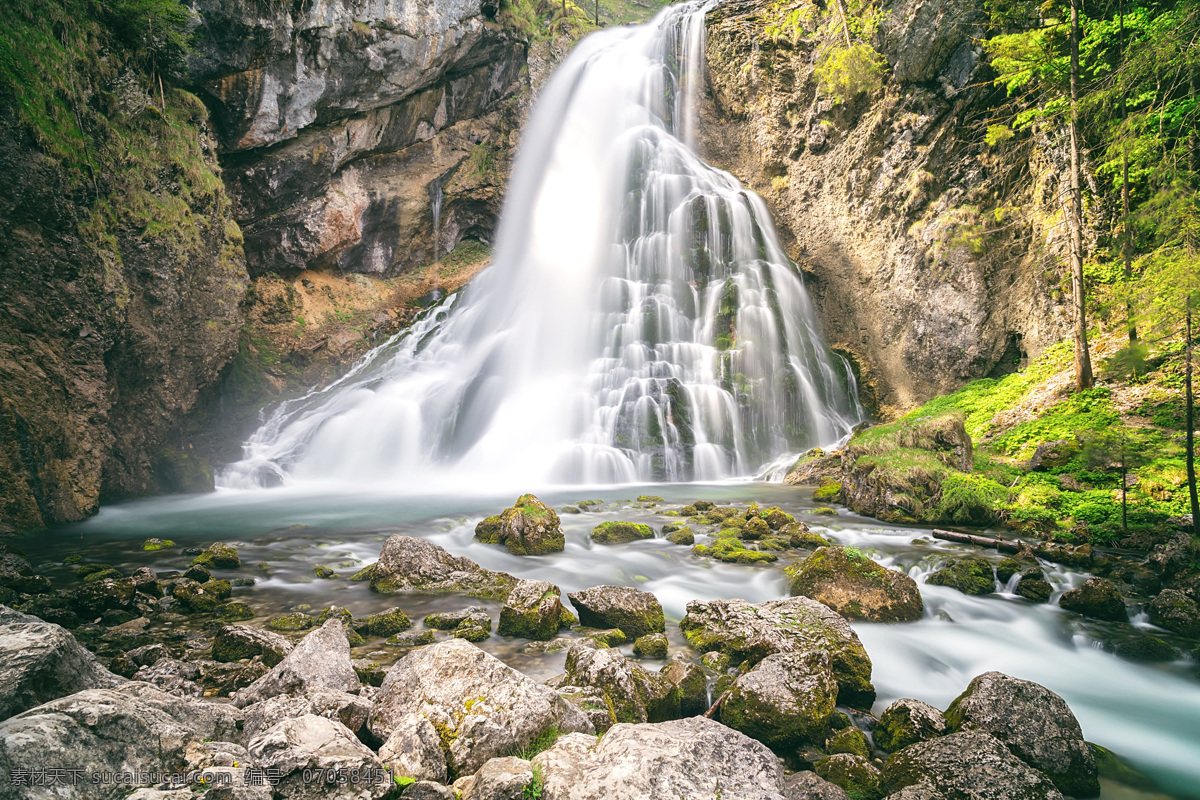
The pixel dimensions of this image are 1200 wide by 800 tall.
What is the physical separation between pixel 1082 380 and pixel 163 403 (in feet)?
70.2

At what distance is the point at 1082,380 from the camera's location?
36.9 ft

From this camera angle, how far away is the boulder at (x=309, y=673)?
3672mm

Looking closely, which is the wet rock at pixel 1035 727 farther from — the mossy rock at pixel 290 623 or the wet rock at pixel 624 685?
the mossy rock at pixel 290 623

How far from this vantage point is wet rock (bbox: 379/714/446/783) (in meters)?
2.83

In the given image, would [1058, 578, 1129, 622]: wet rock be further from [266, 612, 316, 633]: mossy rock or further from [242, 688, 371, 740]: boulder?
[266, 612, 316, 633]: mossy rock

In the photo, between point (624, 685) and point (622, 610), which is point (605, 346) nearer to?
point (622, 610)

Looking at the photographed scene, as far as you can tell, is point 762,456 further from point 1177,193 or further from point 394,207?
point 394,207

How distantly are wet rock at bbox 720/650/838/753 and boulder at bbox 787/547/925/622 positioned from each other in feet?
6.41

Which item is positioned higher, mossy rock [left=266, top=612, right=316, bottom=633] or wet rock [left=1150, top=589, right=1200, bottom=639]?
mossy rock [left=266, top=612, right=316, bottom=633]

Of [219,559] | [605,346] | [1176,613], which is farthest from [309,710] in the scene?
[605,346]

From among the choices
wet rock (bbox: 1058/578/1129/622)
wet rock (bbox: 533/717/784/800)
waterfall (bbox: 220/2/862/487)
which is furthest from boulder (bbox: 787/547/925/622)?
waterfall (bbox: 220/2/862/487)

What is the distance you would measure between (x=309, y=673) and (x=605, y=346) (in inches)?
684

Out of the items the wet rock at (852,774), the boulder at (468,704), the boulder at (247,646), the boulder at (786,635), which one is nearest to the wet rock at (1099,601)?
the boulder at (786,635)

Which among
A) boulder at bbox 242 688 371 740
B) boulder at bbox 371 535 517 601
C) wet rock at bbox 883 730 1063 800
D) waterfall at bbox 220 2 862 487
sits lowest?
wet rock at bbox 883 730 1063 800
